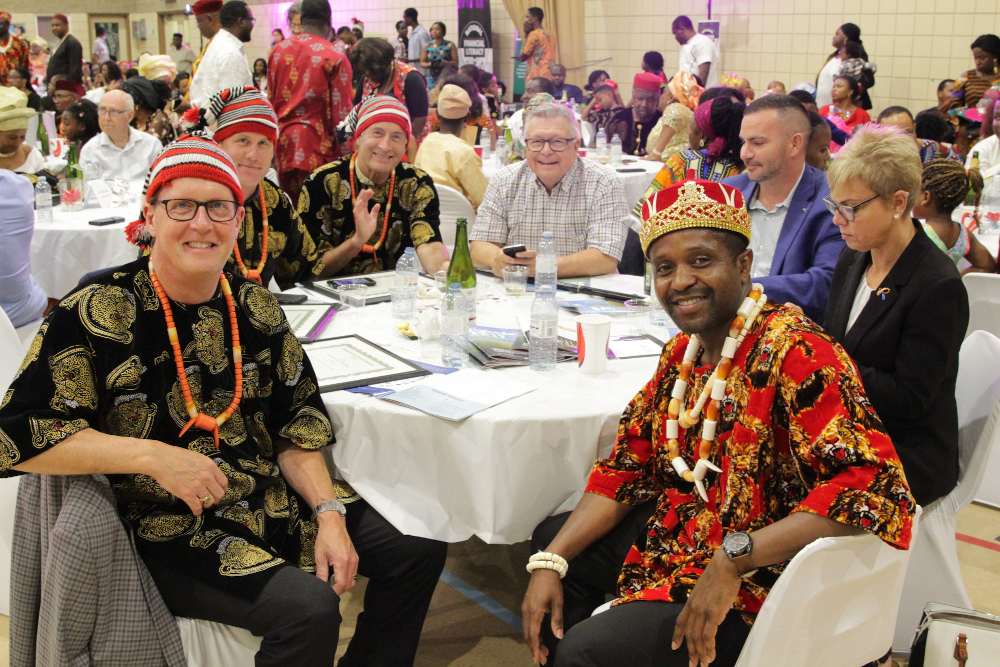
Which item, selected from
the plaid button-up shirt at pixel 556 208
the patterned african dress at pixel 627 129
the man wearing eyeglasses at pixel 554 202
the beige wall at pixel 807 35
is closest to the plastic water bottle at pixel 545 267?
the man wearing eyeglasses at pixel 554 202

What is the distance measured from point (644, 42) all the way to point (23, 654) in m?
12.8

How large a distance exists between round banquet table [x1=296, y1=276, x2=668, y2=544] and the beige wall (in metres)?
9.15

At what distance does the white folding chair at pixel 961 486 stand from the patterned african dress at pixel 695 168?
2018 mm

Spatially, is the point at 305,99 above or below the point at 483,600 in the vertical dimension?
above

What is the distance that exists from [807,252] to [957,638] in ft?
5.11

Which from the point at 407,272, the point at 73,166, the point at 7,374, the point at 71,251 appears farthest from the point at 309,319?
the point at 73,166

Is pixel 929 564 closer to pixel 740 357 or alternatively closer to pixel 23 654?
pixel 740 357

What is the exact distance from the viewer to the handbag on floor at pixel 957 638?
6.46 feet

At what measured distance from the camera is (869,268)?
2369 millimetres

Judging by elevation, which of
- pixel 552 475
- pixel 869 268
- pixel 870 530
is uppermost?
pixel 869 268

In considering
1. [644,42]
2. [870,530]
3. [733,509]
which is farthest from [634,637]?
[644,42]

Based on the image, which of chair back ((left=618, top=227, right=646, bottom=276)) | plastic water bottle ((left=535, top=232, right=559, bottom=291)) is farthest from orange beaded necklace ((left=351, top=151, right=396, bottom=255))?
chair back ((left=618, top=227, right=646, bottom=276))

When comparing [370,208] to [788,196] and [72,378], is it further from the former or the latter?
[72,378]

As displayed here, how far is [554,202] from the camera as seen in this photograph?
378 centimetres
